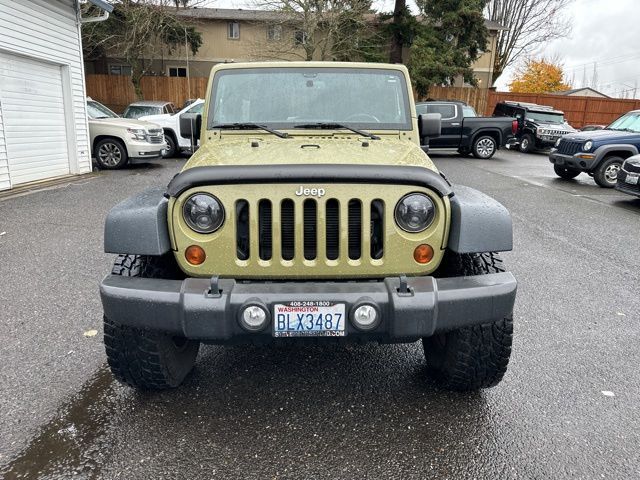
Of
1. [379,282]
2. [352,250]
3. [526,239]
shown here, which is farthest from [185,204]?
[526,239]

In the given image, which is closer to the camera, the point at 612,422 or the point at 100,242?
the point at 612,422

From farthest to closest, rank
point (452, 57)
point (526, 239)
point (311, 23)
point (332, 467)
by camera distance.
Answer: point (452, 57)
point (311, 23)
point (526, 239)
point (332, 467)

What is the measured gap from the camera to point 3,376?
3.13m

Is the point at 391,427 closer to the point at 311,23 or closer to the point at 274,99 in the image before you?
the point at 274,99

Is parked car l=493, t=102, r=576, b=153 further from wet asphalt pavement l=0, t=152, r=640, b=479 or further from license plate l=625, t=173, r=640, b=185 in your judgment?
wet asphalt pavement l=0, t=152, r=640, b=479

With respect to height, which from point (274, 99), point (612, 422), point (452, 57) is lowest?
point (612, 422)

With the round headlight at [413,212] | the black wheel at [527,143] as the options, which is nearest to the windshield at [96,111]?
the round headlight at [413,212]

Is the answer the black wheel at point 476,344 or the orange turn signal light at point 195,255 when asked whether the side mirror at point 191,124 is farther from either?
the black wheel at point 476,344

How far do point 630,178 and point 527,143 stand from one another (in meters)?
12.0

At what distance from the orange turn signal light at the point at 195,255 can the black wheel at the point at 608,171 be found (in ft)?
36.6

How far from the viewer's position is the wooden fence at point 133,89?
27188mm

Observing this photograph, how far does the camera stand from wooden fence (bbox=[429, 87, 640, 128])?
2741 cm

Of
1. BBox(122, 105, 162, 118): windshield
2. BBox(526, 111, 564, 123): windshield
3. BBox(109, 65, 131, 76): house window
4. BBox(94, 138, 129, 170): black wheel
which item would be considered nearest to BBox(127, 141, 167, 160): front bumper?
BBox(94, 138, 129, 170): black wheel

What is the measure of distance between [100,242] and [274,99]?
3581 mm
